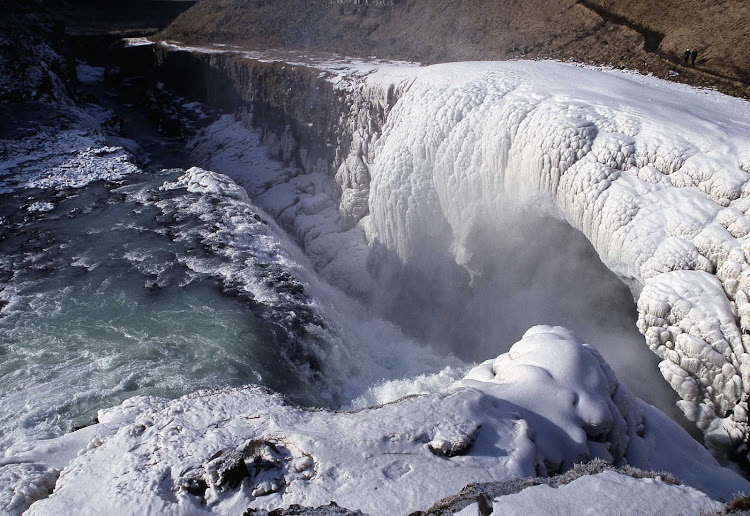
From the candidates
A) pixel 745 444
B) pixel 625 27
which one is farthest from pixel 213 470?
pixel 625 27

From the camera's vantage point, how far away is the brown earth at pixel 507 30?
422 inches

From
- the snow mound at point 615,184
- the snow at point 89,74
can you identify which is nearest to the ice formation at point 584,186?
the snow mound at point 615,184

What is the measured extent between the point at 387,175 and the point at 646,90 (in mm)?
4152

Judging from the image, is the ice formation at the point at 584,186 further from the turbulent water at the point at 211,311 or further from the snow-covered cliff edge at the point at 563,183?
the turbulent water at the point at 211,311

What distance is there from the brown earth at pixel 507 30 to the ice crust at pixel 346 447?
7218mm

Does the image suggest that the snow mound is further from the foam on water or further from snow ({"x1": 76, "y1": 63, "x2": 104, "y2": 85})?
snow ({"x1": 76, "y1": 63, "x2": 104, "y2": 85})

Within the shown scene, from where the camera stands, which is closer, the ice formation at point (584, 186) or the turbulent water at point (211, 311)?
the ice formation at point (584, 186)

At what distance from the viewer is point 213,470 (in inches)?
127

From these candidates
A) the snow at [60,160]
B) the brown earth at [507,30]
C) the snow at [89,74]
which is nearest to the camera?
the brown earth at [507,30]

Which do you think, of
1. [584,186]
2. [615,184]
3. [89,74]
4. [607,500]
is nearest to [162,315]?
[584,186]

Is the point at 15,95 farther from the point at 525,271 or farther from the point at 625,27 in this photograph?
the point at 625,27

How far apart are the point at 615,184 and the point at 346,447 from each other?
4766 millimetres

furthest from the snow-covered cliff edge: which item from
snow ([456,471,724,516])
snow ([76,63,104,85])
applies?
snow ([76,63,104,85])

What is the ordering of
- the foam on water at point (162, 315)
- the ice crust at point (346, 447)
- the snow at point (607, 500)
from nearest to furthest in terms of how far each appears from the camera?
the snow at point (607, 500)
the ice crust at point (346, 447)
the foam on water at point (162, 315)
